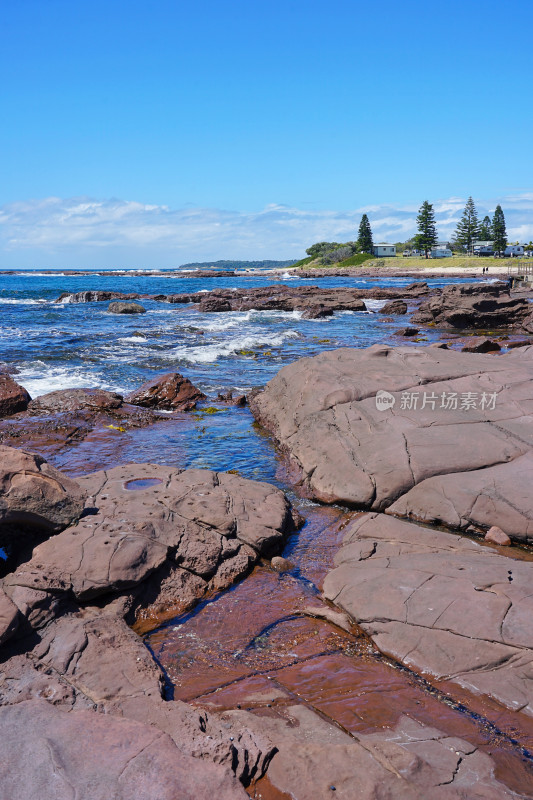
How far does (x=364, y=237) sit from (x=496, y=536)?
4481 inches

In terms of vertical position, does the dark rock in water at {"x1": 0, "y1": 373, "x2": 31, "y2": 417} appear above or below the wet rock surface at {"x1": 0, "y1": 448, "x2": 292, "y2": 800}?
above

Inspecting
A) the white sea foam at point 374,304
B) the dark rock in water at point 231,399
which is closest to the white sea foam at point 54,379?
the dark rock in water at point 231,399

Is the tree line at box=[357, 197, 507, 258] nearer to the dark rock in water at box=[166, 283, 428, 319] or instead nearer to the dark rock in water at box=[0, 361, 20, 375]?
the dark rock in water at box=[166, 283, 428, 319]

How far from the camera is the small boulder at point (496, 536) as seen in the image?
6738 millimetres

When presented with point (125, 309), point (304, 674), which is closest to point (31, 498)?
point (304, 674)

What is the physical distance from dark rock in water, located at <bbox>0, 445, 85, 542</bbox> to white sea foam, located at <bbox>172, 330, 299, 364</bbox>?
14432mm

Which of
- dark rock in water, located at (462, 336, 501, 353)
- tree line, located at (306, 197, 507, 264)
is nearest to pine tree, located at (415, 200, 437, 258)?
tree line, located at (306, 197, 507, 264)

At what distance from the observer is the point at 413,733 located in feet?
12.9

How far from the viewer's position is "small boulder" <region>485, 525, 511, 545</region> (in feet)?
22.1

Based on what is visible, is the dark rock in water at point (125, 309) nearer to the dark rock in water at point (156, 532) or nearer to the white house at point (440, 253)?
the dark rock in water at point (156, 532)

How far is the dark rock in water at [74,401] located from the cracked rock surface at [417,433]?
12.4 feet

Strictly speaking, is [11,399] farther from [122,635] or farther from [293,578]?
[122,635]

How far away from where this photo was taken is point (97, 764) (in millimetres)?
3188

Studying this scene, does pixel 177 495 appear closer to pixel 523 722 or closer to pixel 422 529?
pixel 422 529
